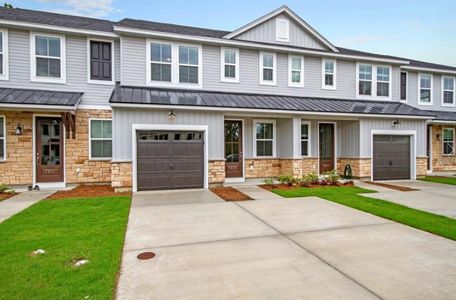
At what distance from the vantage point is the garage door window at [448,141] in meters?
16.9

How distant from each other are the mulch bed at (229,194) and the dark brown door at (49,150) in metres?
6.24

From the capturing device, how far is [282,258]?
166 inches

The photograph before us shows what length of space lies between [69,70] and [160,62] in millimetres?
3596

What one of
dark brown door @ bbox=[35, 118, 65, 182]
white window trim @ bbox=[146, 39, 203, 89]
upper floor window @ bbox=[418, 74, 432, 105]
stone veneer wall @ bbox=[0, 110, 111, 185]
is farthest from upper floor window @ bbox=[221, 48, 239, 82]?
upper floor window @ bbox=[418, 74, 432, 105]

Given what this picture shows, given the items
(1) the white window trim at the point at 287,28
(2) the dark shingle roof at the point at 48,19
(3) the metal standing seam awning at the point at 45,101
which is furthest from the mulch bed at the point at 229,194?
(2) the dark shingle roof at the point at 48,19

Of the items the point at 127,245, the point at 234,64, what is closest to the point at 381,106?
the point at 234,64

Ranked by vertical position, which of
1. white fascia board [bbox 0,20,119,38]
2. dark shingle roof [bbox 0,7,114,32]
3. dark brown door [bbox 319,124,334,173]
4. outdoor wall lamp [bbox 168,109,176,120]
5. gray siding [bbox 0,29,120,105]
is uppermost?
dark shingle roof [bbox 0,7,114,32]

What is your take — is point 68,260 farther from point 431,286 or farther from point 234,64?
Result: point 234,64

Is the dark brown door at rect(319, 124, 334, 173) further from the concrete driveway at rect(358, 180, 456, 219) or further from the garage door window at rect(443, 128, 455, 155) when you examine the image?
the garage door window at rect(443, 128, 455, 155)

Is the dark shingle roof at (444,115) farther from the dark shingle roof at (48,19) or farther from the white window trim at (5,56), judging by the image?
the white window trim at (5,56)

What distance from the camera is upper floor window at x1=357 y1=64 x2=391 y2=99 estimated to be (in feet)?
48.5

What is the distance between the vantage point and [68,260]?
407 cm

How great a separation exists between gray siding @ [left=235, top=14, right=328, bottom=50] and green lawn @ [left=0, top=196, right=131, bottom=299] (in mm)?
9851

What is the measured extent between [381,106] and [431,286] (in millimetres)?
12664
